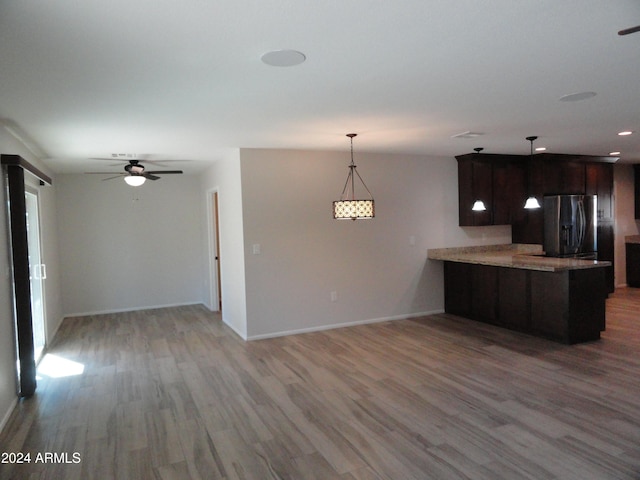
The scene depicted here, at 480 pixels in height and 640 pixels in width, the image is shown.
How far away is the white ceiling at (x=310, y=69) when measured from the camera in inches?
72.7

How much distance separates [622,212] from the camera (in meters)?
8.41

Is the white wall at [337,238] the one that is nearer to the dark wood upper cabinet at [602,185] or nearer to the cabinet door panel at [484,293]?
the cabinet door panel at [484,293]

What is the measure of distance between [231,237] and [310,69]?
3632mm

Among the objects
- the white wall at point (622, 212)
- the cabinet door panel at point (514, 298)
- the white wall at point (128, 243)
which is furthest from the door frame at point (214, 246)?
the white wall at point (622, 212)

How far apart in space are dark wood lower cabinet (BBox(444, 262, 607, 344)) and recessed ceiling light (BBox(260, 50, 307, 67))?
3.93 metres

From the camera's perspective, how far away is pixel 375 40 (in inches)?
84.2

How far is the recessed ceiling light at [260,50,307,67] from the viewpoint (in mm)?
2254

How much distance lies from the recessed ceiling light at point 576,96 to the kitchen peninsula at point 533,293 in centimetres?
202

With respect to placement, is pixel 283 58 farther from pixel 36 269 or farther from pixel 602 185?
pixel 602 185

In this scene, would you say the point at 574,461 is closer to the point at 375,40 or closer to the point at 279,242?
the point at 375,40

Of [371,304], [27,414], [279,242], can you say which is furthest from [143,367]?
[371,304]

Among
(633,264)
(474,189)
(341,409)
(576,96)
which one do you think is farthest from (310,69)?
(633,264)

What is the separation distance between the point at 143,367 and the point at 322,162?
10.7 ft

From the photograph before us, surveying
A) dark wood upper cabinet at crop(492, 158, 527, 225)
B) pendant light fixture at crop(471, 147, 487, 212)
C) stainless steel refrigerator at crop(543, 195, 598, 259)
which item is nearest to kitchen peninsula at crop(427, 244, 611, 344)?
pendant light fixture at crop(471, 147, 487, 212)
